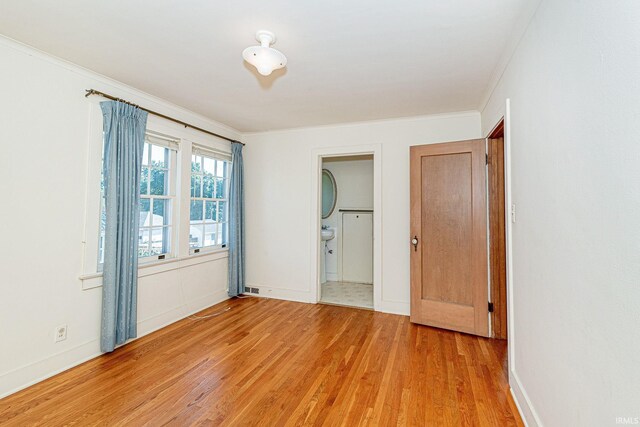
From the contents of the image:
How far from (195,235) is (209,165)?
960mm

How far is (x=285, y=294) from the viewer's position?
4.06 metres

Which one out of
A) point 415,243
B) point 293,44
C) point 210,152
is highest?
point 293,44

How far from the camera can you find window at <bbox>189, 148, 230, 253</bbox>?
11.7 feet

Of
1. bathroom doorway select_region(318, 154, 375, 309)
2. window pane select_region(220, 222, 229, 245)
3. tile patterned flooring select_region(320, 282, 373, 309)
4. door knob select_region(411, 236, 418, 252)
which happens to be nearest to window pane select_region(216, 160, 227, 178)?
window pane select_region(220, 222, 229, 245)

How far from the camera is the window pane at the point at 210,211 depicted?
12.4 feet

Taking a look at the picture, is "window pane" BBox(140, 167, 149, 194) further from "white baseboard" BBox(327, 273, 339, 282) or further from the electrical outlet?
"white baseboard" BBox(327, 273, 339, 282)

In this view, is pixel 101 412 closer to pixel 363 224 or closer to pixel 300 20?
pixel 300 20

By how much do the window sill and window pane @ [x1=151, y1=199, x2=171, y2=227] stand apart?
1.42ft

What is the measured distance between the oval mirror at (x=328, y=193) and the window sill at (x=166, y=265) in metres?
1.90

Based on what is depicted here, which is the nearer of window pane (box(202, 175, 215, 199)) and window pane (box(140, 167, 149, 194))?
window pane (box(140, 167, 149, 194))

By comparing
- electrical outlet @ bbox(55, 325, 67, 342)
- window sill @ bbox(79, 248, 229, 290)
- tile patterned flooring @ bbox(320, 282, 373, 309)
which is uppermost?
window sill @ bbox(79, 248, 229, 290)

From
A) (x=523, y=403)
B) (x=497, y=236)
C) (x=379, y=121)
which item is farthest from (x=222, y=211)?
(x=523, y=403)

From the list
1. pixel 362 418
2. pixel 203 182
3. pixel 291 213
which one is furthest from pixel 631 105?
pixel 203 182

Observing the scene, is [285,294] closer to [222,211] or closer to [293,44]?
[222,211]
